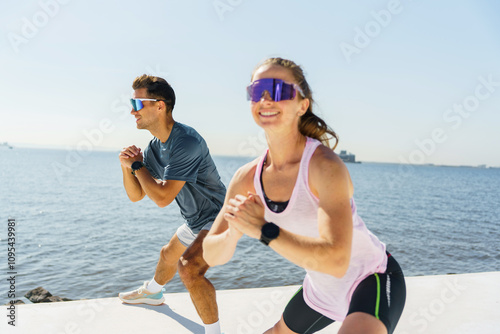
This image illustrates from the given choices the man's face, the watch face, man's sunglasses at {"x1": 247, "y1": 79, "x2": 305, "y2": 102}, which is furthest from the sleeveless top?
the man's face

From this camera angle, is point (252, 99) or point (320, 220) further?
point (252, 99)

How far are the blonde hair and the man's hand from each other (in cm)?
166

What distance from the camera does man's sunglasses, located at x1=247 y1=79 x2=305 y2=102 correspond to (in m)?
2.01

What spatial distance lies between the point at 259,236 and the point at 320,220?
0.92ft

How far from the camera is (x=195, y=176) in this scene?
11.5ft

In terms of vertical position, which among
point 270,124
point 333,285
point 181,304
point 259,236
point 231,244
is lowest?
point 181,304

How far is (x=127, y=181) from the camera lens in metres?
3.70

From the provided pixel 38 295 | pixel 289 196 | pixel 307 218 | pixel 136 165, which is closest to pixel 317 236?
pixel 307 218

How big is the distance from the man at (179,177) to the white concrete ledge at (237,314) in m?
0.57

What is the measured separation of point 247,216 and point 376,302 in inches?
31.5

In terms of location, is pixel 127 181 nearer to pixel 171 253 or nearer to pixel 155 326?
pixel 171 253

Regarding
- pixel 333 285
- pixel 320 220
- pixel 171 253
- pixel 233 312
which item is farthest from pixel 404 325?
pixel 320 220

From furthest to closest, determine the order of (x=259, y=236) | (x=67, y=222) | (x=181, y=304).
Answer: (x=67, y=222) → (x=181, y=304) → (x=259, y=236)

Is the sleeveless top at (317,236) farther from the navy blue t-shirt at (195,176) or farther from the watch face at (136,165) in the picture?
the watch face at (136,165)
